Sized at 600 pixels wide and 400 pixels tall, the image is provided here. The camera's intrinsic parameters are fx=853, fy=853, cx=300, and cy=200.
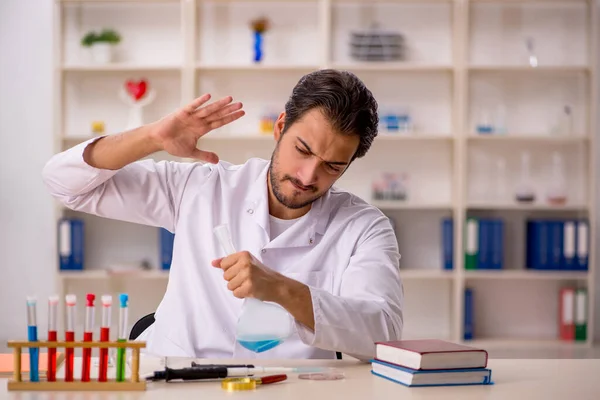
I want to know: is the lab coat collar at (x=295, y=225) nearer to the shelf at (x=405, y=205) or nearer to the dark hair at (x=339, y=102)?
the dark hair at (x=339, y=102)

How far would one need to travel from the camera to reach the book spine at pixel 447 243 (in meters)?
4.67

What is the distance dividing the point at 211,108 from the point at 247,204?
29cm

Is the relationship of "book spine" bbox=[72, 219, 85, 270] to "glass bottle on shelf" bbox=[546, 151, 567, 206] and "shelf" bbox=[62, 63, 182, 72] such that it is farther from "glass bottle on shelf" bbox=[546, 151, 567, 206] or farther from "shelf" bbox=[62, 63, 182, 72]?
"glass bottle on shelf" bbox=[546, 151, 567, 206]

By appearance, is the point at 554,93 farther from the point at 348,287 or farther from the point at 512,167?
the point at 348,287

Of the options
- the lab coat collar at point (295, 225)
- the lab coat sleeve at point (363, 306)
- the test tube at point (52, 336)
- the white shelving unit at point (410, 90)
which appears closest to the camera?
the test tube at point (52, 336)

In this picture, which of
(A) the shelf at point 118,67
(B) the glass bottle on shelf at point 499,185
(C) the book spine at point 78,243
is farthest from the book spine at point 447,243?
(C) the book spine at point 78,243

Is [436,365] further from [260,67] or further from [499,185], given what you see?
[499,185]

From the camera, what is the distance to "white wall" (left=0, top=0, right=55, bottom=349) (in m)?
4.91

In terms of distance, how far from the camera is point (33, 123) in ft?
16.1

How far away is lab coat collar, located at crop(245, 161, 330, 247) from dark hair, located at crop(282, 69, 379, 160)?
0.58 feet

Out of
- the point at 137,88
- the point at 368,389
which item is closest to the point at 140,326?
the point at 368,389

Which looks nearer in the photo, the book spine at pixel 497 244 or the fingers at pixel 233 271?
the fingers at pixel 233 271

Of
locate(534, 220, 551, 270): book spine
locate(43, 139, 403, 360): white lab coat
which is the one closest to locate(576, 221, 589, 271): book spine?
locate(534, 220, 551, 270): book spine

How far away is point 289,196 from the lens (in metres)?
2.00
